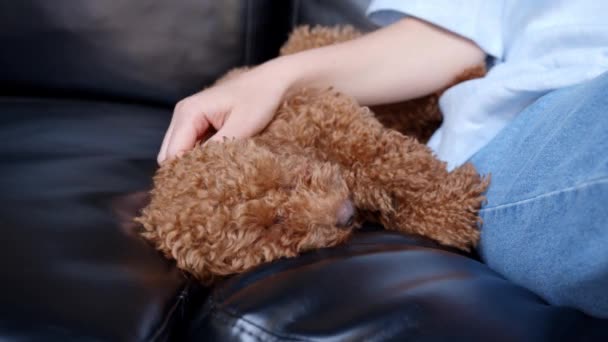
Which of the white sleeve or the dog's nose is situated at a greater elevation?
the white sleeve

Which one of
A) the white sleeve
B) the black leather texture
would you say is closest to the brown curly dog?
the black leather texture

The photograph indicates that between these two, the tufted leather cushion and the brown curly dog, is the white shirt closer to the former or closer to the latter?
the brown curly dog

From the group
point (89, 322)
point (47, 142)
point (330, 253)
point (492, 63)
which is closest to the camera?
point (89, 322)

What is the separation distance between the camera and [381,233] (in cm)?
83

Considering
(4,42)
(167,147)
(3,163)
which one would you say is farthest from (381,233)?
(4,42)

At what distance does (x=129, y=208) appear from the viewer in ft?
2.84

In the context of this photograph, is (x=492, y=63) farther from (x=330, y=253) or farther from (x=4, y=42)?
(x=4, y=42)

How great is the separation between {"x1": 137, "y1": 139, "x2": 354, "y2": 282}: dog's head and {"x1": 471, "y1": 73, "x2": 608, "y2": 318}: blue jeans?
0.22 m

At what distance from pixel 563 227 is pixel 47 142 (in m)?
0.88

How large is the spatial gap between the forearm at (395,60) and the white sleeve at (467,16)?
0.03 m

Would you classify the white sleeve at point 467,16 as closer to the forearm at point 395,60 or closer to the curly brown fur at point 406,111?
the forearm at point 395,60

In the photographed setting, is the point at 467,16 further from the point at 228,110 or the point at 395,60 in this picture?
the point at 228,110

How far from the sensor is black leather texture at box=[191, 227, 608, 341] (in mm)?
556

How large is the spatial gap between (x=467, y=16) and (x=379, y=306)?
721 mm
